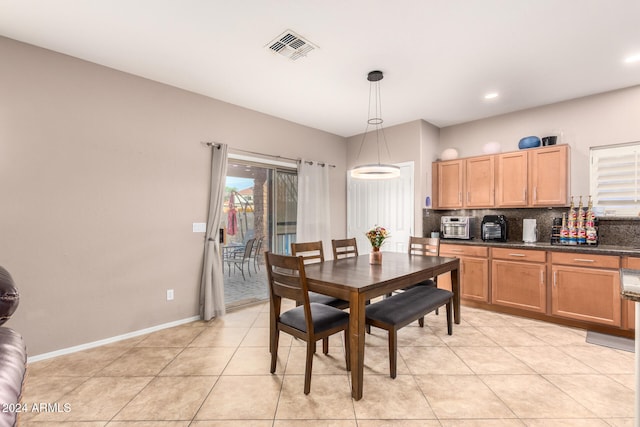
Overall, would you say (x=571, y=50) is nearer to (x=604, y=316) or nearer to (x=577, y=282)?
(x=577, y=282)

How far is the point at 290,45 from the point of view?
2.49 metres

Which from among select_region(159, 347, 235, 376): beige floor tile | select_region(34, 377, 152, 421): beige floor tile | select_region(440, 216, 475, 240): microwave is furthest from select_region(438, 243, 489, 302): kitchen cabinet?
select_region(34, 377, 152, 421): beige floor tile

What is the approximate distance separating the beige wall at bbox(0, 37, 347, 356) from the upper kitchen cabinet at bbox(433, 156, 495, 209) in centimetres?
333

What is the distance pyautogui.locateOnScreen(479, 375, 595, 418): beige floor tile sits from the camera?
1.84 meters

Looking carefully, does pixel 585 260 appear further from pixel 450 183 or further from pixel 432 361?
pixel 432 361

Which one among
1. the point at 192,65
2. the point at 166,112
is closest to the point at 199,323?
the point at 166,112

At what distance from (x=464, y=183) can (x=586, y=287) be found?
1.88 m

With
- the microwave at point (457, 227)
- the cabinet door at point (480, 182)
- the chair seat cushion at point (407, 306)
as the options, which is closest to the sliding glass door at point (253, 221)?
the chair seat cushion at point (407, 306)

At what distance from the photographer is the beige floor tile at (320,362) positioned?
2.34 m

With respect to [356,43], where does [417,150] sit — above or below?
below

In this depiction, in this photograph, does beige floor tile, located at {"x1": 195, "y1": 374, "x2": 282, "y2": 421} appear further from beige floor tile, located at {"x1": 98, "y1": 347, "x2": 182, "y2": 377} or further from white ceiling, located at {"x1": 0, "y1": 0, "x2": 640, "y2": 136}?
white ceiling, located at {"x1": 0, "y1": 0, "x2": 640, "y2": 136}

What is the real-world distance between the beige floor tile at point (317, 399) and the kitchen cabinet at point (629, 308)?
294 centimetres

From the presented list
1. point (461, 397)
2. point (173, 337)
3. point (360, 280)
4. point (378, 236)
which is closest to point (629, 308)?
point (461, 397)

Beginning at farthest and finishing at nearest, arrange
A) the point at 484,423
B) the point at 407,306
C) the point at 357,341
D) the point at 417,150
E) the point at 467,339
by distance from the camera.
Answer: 1. the point at 417,150
2. the point at 467,339
3. the point at 407,306
4. the point at 357,341
5. the point at 484,423
